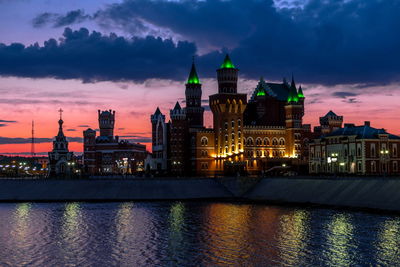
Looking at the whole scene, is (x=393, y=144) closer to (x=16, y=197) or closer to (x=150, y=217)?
(x=150, y=217)

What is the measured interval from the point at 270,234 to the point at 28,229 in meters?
27.3

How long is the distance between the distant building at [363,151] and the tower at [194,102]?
1798 inches

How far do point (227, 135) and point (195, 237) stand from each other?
283ft

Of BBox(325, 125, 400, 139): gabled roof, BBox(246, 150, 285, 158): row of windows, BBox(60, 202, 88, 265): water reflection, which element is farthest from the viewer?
BBox(246, 150, 285, 158): row of windows

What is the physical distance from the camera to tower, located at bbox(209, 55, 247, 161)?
14200 centimetres

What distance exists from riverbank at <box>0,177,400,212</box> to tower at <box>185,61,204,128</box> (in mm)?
46100

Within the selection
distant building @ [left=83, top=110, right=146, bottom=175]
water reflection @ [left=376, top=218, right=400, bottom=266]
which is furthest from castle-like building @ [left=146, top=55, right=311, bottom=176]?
water reflection @ [left=376, top=218, right=400, bottom=266]

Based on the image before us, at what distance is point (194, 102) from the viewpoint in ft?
528

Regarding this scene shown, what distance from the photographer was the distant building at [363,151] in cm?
11594

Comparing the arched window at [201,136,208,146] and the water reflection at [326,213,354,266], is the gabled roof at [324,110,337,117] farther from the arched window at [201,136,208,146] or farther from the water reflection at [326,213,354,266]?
the water reflection at [326,213,354,266]

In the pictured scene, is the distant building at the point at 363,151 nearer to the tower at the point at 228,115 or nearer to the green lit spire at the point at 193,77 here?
the tower at the point at 228,115

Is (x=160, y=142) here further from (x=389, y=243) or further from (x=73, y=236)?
(x=389, y=243)

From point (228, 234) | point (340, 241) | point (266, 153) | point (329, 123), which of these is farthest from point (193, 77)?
point (340, 241)

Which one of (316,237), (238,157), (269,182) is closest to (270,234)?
(316,237)
